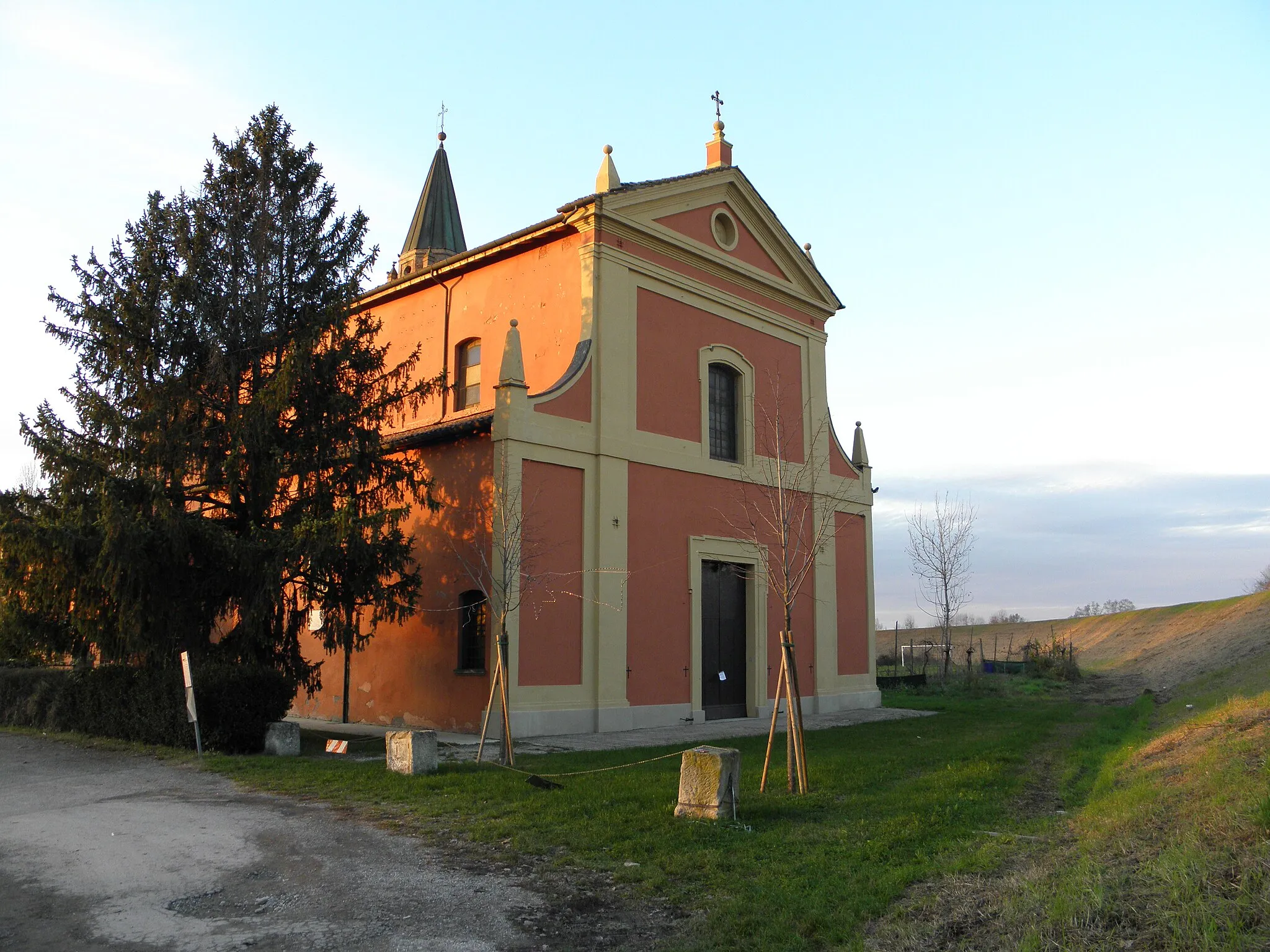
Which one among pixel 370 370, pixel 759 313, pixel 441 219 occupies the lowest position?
pixel 370 370

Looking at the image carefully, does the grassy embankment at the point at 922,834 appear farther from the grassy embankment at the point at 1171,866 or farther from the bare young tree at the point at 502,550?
the bare young tree at the point at 502,550

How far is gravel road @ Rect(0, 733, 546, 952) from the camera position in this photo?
5.44 meters

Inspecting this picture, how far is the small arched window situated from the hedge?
27.0 feet

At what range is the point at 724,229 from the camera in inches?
827

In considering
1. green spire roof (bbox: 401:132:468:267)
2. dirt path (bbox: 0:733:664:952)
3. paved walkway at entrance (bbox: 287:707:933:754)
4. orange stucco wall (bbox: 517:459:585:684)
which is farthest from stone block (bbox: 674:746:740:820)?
green spire roof (bbox: 401:132:468:267)

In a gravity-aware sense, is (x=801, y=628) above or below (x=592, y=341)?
below

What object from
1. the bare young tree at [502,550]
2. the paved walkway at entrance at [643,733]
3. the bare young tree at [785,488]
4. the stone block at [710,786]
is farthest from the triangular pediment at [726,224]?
the stone block at [710,786]

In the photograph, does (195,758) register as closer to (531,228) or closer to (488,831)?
(488,831)

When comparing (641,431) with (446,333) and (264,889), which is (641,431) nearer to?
(446,333)

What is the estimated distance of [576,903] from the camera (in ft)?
20.2

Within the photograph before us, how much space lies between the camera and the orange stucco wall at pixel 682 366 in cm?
1855

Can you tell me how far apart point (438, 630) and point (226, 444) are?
481cm

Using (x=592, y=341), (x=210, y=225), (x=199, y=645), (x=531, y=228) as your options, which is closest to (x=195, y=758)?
(x=199, y=645)

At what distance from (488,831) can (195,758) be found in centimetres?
618
